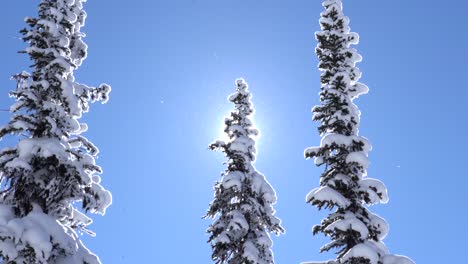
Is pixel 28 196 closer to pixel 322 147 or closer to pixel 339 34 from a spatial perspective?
pixel 322 147

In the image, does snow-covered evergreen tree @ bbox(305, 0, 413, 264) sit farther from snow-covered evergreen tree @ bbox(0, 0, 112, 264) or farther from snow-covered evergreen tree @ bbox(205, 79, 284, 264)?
snow-covered evergreen tree @ bbox(0, 0, 112, 264)

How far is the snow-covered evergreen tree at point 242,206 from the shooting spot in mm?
19250

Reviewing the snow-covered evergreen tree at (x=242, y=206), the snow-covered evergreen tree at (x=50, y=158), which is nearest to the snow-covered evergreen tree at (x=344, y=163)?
the snow-covered evergreen tree at (x=242, y=206)

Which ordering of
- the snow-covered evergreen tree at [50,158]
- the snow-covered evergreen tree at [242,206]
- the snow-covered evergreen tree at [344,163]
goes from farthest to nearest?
the snow-covered evergreen tree at [242,206] < the snow-covered evergreen tree at [344,163] < the snow-covered evergreen tree at [50,158]

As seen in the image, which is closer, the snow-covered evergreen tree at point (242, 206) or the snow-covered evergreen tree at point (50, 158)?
the snow-covered evergreen tree at point (50, 158)

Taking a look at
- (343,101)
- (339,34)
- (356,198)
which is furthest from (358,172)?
(339,34)

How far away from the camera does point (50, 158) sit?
1273cm

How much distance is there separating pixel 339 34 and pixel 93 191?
1172 cm

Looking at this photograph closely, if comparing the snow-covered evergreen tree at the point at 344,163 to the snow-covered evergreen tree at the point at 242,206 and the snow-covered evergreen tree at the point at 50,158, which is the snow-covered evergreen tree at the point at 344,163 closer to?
the snow-covered evergreen tree at the point at 242,206

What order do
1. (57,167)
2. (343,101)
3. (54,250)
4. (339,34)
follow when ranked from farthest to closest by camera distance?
(339,34) < (343,101) < (57,167) < (54,250)

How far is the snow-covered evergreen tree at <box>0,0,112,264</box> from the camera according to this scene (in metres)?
11.8

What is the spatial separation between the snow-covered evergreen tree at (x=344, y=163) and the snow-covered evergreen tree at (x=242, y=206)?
516 centimetres

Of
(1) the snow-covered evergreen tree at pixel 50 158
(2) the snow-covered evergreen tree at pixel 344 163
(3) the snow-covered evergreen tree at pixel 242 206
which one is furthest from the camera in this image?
(3) the snow-covered evergreen tree at pixel 242 206

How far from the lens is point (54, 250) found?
38.8 ft
